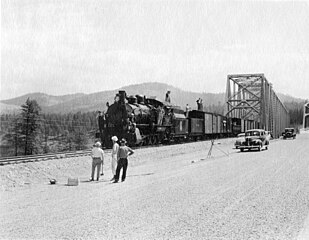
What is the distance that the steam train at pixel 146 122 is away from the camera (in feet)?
92.0

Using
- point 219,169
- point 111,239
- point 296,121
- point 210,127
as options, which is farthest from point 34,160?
point 296,121

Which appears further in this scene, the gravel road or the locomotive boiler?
the locomotive boiler

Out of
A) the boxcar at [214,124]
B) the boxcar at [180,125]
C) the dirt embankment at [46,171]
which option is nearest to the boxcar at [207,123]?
the boxcar at [214,124]

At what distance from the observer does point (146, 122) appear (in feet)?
103

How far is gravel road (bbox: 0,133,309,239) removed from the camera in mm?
8484

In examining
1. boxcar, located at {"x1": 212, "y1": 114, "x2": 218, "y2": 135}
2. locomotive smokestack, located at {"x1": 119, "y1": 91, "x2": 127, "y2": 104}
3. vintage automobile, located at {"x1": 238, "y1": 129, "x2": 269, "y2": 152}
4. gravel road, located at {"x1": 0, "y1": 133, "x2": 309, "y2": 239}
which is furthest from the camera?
boxcar, located at {"x1": 212, "y1": 114, "x2": 218, "y2": 135}

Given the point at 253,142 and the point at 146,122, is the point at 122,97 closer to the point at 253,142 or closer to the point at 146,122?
the point at 146,122

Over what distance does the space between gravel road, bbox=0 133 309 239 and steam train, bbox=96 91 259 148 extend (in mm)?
9833

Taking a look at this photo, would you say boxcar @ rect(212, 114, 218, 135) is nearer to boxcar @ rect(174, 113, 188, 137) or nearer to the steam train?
the steam train

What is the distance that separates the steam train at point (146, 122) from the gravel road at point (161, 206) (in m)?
9.83

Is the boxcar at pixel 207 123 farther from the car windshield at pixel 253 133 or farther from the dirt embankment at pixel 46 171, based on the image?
the dirt embankment at pixel 46 171

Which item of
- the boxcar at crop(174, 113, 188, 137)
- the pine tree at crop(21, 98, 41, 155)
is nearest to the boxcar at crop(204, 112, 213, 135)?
the boxcar at crop(174, 113, 188, 137)

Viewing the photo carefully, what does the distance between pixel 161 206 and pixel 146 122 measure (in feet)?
67.9

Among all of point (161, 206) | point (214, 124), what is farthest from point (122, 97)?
point (214, 124)
